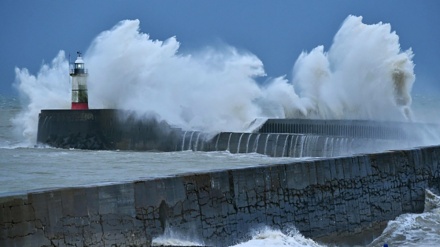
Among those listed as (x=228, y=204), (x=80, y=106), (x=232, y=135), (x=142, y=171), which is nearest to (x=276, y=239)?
(x=228, y=204)

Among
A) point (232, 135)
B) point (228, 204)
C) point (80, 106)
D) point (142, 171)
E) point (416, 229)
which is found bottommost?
point (416, 229)

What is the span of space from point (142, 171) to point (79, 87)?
8675 millimetres

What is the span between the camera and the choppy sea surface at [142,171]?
20.3 feet

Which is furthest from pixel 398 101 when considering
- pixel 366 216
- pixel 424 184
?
pixel 366 216

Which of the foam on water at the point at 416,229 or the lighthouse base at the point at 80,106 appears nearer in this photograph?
the foam on water at the point at 416,229

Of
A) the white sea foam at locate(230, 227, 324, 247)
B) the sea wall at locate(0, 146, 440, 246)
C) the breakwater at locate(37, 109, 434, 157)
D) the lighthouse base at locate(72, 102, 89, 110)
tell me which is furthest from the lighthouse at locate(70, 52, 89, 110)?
the white sea foam at locate(230, 227, 324, 247)

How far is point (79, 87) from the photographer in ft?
67.7

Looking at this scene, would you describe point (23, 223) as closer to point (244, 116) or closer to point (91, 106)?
point (244, 116)

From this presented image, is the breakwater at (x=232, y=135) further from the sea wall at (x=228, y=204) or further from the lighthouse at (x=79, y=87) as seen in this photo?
the sea wall at (x=228, y=204)

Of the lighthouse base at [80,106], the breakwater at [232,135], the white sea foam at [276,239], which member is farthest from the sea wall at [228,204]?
the lighthouse base at [80,106]

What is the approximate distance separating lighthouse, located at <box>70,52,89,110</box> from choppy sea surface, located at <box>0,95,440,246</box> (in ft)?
5.22

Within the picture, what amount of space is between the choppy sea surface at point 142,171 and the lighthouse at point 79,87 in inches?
62.6

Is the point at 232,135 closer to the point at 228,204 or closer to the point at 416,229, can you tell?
the point at 416,229

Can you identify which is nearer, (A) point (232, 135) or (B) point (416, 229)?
(B) point (416, 229)
